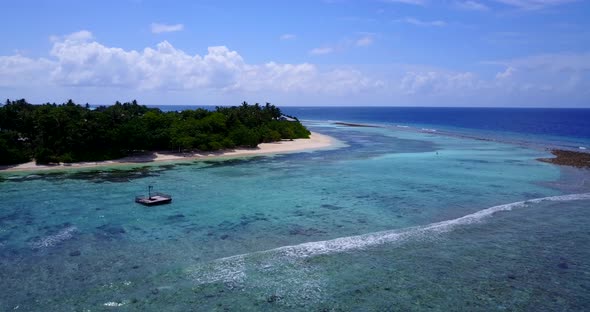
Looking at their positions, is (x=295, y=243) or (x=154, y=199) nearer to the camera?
(x=295, y=243)

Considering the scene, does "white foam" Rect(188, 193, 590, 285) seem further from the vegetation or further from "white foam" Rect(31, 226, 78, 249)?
the vegetation

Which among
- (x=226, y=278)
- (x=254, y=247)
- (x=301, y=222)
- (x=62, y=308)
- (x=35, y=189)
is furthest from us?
(x=35, y=189)

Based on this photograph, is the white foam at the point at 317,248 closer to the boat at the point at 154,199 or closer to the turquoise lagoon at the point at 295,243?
the turquoise lagoon at the point at 295,243

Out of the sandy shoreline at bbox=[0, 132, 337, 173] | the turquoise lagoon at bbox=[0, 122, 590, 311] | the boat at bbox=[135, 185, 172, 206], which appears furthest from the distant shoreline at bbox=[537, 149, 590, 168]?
the boat at bbox=[135, 185, 172, 206]

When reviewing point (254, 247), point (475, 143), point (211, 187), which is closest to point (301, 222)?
point (254, 247)

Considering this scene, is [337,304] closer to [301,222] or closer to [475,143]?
[301,222]

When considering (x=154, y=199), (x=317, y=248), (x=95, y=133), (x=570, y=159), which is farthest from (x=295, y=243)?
(x=570, y=159)

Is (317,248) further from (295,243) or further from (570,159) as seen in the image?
(570,159)
